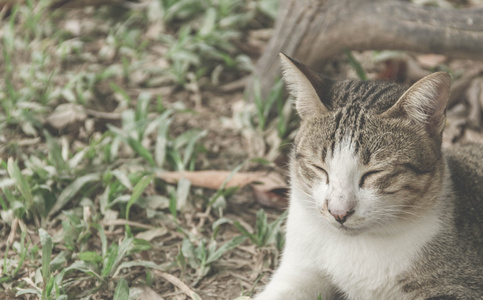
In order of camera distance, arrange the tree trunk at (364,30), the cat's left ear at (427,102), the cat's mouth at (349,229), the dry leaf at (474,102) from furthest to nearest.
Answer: the dry leaf at (474,102), the tree trunk at (364,30), the cat's mouth at (349,229), the cat's left ear at (427,102)

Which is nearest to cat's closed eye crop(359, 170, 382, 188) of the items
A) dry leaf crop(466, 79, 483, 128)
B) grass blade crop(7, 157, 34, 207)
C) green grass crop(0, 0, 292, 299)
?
green grass crop(0, 0, 292, 299)

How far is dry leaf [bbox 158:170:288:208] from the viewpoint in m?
4.70

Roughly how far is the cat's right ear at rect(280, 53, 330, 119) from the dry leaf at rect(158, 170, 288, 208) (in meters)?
1.18

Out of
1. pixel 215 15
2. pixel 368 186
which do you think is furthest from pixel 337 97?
pixel 215 15

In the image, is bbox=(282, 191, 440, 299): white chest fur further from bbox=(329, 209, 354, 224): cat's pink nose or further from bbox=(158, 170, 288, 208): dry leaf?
bbox=(158, 170, 288, 208): dry leaf

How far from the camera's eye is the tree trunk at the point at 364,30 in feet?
15.4

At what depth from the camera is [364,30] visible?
5023 millimetres

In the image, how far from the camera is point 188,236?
4.30 meters

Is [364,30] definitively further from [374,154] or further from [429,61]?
[374,154]

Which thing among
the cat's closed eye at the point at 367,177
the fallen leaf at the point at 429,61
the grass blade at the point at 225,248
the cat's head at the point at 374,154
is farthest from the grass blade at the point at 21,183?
the fallen leaf at the point at 429,61

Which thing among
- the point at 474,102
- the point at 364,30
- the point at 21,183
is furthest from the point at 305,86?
the point at 474,102

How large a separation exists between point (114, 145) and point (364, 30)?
2.23 metres

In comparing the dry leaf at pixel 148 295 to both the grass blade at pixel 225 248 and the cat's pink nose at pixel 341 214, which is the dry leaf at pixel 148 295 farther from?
the cat's pink nose at pixel 341 214

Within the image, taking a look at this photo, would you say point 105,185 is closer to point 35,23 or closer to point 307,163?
point 307,163
